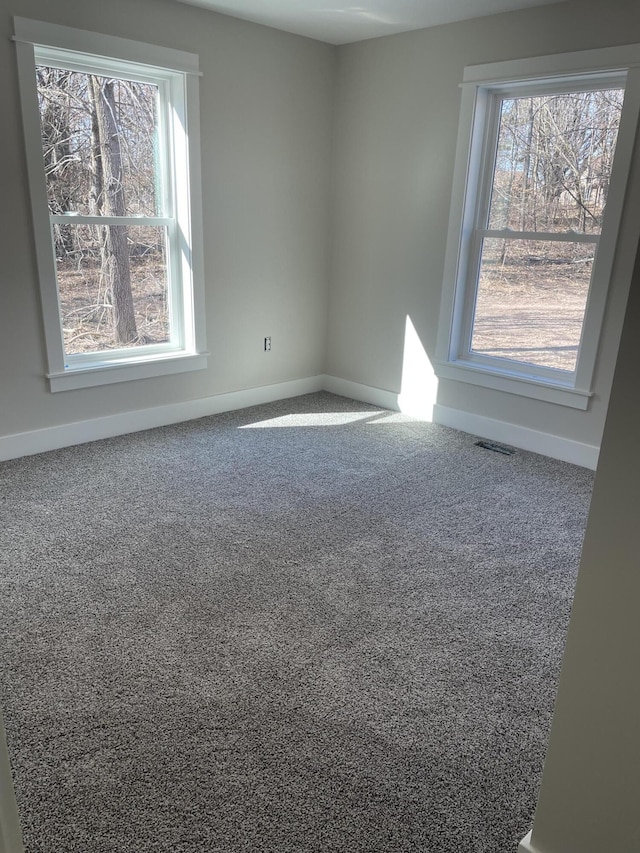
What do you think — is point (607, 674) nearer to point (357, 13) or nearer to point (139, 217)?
point (139, 217)

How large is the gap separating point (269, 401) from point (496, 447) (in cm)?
176

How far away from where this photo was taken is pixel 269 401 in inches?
196

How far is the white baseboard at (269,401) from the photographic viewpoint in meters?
3.81

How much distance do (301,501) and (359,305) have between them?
209 cm

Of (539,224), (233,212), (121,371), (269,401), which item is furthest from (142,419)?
(539,224)

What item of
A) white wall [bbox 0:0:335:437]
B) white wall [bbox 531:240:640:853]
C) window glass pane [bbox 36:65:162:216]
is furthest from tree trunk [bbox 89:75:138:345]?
white wall [bbox 531:240:640:853]

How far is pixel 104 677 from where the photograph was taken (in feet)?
6.69

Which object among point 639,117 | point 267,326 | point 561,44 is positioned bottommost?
point 267,326

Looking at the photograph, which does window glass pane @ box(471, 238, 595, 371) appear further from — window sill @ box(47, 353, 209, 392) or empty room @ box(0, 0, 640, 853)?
window sill @ box(47, 353, 209, 392)

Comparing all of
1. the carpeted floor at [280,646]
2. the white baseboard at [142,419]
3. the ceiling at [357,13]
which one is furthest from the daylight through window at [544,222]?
the white baseboard at [142,419]

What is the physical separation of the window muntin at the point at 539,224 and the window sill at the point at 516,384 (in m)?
0.09

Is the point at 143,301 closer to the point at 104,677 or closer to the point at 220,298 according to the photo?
the point at 220,298

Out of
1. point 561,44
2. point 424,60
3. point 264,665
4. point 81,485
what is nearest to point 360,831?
point 264,665

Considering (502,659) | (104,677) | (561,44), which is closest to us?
(104,677)
